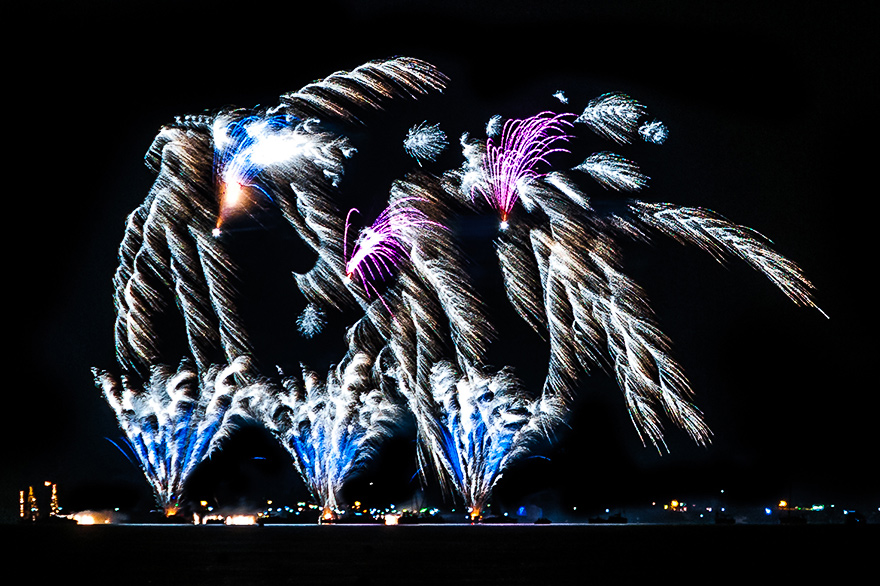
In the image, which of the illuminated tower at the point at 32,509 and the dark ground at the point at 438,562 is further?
the illuminated tower at the point at 32,509

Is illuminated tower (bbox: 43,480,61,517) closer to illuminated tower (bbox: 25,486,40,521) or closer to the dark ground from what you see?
illuminated tower (bbox: 25,486,40,521)

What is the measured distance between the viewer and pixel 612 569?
122 ft

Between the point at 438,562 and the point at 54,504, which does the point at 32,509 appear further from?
the point at 438,562

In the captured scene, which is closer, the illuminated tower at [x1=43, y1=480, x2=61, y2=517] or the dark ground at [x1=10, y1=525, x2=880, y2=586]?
the dark ground at [x1=10, y1=525, x2=880, y2=586]

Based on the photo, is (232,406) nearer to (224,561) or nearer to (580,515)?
(224,561)

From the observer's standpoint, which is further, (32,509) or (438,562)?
(32,509)

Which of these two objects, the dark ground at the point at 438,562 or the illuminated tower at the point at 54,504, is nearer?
the dark ground at the point at 438,562

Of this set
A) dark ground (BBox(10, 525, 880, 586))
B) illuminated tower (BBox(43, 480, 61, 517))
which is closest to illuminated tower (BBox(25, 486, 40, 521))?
illuminated tower (BBox(43, 480, 61, 517))

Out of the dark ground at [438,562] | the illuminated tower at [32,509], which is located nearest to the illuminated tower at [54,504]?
the illuminated tower at [32,509]

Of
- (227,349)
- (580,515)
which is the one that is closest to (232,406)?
(227,349)

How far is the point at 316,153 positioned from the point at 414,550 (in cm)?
1742

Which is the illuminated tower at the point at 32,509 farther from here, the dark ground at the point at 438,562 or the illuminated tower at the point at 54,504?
the dark ground at the point at 438,562

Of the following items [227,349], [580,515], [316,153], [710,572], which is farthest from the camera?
[580,515]

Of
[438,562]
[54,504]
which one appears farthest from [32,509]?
[438,562]
